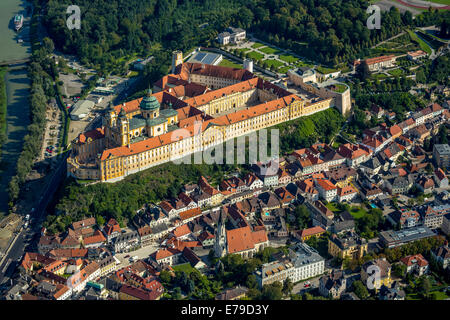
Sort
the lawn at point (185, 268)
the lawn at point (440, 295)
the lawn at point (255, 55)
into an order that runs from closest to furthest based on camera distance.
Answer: the lawn at point (440, 295) → the lawn at point (185, 268) → the lawn at point (255, 55)

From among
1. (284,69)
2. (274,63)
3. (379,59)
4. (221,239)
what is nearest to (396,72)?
(379,59)

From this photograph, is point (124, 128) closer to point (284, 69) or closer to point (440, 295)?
point (284, 69)

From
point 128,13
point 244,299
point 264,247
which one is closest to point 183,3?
point 128,13

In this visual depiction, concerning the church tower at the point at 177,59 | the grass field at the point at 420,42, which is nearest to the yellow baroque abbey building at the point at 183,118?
the church tower at the point at 177,59

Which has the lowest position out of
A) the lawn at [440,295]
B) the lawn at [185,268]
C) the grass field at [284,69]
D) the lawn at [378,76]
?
the lawn at [440,295]

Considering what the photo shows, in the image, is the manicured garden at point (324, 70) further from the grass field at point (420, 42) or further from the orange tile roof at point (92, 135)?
the orange tile roof at point (92, 135)

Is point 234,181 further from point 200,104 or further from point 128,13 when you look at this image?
point 128,13

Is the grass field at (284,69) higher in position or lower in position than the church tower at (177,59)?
lower
